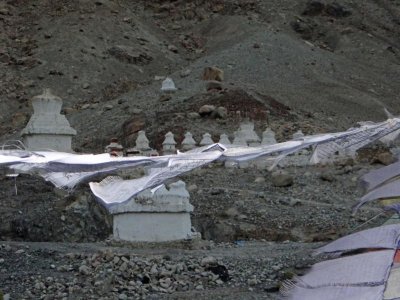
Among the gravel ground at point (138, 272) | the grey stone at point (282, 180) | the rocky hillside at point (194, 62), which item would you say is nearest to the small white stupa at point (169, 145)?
the rocky hillside at point (194, 62)

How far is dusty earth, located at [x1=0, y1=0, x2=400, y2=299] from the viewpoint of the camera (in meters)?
10.9

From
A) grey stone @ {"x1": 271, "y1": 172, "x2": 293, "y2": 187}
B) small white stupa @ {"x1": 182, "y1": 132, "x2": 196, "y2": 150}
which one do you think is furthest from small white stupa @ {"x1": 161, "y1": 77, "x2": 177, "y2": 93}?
grey stone @ {"x1": 271, "y1": 172, "x2": 293, "y2": 187}

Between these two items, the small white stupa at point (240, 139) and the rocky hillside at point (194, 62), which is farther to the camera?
the rocky hillside at point (194, 62)

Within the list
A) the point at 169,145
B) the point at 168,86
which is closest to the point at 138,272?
the point at 169,145

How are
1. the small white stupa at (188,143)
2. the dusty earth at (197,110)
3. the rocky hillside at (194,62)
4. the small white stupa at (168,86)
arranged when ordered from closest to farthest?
1. the dusty earth at (197,110)
2. the small white stupa at (188,143)
3. the rocky hillside at (194,62)
4. the small white stupa at (168,86)

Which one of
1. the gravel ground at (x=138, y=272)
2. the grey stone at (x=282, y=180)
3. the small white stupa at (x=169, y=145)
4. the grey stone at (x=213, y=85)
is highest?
the grey stone at (x=213, y=85)

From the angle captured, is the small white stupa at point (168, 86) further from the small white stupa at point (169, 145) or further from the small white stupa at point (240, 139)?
the small white stupa at point (169, 145)

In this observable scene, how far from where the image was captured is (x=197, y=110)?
87.8 feet

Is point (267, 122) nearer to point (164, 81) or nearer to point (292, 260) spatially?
point (164, 81)

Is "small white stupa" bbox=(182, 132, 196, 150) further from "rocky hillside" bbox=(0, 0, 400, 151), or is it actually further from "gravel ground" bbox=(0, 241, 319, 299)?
"gravel ground" bbox=(0, 241, 319, 299)

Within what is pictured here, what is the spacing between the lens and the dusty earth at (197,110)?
10898mm

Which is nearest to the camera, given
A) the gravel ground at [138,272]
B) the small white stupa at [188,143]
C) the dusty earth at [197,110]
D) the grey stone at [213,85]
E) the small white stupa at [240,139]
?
the gravel ground at [138,272]

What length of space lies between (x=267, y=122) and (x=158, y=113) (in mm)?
2869

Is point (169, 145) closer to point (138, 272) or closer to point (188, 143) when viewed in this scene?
point (188, 143)
